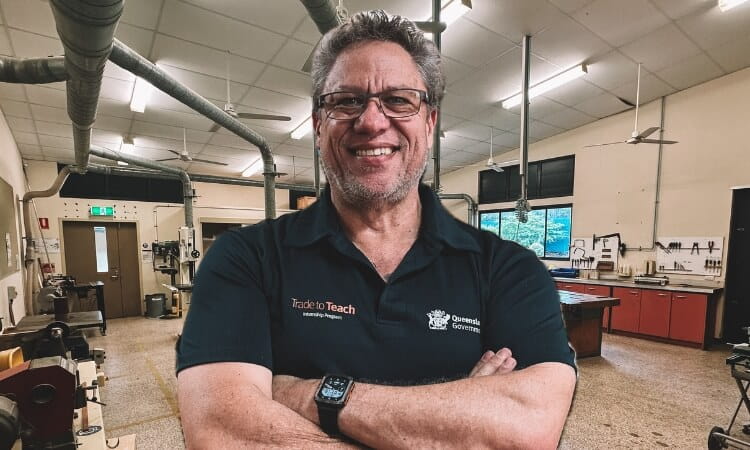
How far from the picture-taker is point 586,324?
14.7 ft

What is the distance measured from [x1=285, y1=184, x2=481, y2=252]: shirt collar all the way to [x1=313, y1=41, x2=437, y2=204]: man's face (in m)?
0.09

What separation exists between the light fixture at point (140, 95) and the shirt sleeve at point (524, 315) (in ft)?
16.1

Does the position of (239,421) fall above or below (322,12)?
below

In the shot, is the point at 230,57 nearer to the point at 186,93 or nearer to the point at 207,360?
the point at 186,93

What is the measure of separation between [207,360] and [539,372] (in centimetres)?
81

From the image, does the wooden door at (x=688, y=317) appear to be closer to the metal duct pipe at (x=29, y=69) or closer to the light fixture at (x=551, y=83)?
the light fixture at (x=551, y=83)

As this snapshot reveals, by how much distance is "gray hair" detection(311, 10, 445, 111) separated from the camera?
96cm

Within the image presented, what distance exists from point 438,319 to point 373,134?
53 centimetres

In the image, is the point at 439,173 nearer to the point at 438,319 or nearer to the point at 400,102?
the point at 400,102

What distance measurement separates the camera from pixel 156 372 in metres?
4.17

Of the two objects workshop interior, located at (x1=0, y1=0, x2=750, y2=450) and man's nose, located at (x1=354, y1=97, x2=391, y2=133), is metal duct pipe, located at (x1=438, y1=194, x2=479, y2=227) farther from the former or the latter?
man's nose, located at (x1=354, y1=97, x2=391, y2=133)

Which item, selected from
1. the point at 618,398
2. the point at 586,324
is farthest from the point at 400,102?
the point at 586,324

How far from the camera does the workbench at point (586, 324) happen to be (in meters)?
4.38

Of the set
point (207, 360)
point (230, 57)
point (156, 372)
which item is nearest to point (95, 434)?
point (207, 360)
